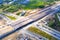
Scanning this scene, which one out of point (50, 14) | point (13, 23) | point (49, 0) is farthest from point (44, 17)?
point (49, 0)

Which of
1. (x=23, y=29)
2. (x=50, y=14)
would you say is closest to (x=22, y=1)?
(x=50, y=14)

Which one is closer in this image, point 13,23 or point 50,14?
point 13,23

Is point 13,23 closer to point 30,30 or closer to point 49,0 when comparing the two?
point 30,30

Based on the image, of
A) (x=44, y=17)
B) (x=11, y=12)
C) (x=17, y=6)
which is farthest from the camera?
(x=17, y=6)

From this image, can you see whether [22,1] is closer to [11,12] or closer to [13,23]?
[11,12]

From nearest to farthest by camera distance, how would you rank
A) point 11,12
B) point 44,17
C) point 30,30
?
point 30,30, point 44,17, point 11,12

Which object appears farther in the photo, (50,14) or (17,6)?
(17,6)

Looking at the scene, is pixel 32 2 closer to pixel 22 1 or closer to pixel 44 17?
pixel 22 1

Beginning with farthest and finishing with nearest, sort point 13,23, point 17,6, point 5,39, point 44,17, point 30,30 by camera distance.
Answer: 1. point 17,6
2. point 44,17
3. point 13,23
4. point 30,30
5. point 5,39

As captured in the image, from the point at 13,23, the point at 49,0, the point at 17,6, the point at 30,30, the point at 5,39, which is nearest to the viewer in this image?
the point at 5,39
